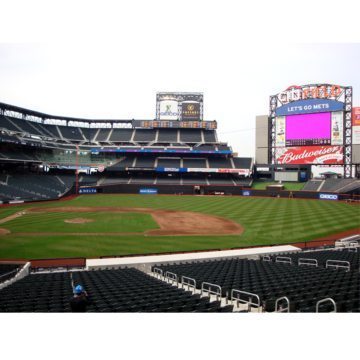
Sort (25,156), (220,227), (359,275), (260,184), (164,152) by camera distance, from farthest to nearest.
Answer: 1. (164,152)
2. (260,184)
3. (25,156)
4. (220,227)
5. (359,275)

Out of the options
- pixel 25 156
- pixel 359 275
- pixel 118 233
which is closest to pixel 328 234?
pixel 359 275

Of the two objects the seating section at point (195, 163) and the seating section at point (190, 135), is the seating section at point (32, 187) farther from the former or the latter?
the seating section at point (190, 135)

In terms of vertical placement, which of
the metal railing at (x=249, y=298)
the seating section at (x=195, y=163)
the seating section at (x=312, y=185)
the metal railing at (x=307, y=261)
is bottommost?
the metal railing at (x=307, y=261)

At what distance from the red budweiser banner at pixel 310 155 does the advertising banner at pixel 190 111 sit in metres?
23.7

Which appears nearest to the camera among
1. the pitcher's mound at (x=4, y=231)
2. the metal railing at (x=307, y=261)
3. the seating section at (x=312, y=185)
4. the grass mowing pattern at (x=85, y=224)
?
the metal railing at (x=307, y=261)

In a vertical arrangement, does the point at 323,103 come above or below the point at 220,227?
above

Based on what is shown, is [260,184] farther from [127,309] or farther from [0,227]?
[127,309]

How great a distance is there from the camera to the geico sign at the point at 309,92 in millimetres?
51000

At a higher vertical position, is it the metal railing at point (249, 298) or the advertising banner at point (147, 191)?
the metal railing at point (249, 298)

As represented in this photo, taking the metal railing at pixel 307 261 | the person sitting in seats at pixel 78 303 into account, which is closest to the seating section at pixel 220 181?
the metal railing at pixel 307 261

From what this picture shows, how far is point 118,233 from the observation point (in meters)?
22.2

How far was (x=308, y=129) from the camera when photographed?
53062mm

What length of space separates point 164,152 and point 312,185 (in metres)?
30.1

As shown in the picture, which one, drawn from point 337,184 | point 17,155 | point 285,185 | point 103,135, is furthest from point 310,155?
point 17,155
